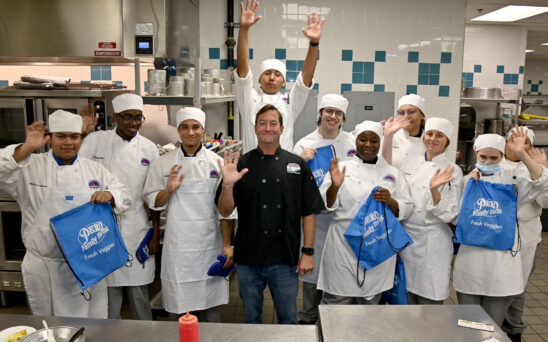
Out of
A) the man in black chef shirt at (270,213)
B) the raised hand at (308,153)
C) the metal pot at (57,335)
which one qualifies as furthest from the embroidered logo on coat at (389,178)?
the metal pot at (57,335)

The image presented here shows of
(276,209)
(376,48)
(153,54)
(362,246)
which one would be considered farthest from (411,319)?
(376,48)

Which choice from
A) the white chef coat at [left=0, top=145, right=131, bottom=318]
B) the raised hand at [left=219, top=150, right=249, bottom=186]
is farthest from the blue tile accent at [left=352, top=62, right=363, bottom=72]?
the white chef coat at [left=0, top=145, right=131, bottom=318]

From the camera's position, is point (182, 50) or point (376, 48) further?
point (376, 48)

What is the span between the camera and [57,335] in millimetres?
1692

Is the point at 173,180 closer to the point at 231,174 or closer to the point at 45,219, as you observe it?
the point at 231,174

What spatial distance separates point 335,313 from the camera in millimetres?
1981

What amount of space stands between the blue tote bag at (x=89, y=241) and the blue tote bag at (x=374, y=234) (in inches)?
55.4

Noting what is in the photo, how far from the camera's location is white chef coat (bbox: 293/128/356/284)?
3186mm

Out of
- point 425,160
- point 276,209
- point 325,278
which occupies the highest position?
point 425,160

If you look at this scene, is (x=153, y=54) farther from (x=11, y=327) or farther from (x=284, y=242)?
(x=11, y=327)

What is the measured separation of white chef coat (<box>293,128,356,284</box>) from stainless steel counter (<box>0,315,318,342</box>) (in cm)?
133

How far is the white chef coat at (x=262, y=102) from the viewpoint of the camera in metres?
3.25

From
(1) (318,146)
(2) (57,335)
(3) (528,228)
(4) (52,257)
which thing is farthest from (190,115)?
(3) (528,228)

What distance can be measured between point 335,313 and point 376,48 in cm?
388
